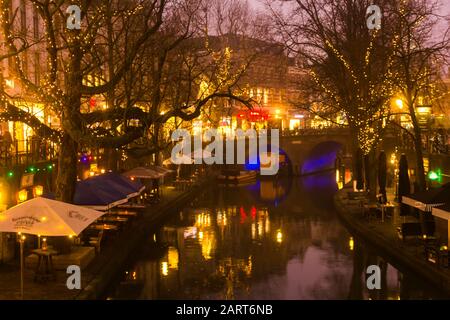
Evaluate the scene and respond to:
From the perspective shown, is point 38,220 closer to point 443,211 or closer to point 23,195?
point 23,195

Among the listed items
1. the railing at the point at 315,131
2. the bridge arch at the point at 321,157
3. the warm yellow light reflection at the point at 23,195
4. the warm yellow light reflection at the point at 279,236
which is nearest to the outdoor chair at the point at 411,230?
the warm yellow light reflection at the point at 279,236

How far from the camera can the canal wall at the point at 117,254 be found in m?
18.8

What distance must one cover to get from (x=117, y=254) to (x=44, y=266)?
495 centimetres

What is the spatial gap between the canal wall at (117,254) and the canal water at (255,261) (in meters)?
0.37

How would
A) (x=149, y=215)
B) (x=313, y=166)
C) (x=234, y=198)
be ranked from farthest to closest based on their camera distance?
(x=313, y=166), (x=234, y=198), (x=149, y=215)

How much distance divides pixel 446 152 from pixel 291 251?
849 centimetres

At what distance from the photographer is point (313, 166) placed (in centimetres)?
8769

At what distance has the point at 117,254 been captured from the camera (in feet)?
78.0

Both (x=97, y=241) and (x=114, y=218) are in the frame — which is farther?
(x=114, y=218)

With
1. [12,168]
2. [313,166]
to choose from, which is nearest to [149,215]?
[12,168]

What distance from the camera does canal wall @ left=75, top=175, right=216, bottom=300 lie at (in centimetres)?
1879

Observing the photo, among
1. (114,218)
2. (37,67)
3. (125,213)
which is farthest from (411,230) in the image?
(37,67)
